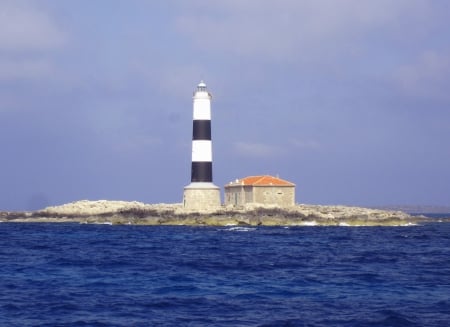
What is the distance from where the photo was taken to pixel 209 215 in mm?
56344

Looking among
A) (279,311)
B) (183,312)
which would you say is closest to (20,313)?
(183,312)

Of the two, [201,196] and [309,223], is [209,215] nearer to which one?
[201,196]

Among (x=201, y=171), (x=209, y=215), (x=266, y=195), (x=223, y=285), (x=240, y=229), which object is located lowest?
(x=223, y=285)

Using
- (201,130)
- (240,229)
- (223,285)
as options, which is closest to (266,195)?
(240,229)

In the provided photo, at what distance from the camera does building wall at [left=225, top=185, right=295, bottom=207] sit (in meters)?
60.7

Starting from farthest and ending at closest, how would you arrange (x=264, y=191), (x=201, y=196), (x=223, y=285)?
1. (x=264, y=191)
2. (x=201, y=196)
3. (x=223, y=285)

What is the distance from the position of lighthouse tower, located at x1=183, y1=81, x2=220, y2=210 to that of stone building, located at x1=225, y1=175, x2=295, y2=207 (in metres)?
5.45

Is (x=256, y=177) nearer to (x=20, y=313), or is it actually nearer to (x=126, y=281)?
(x=126, y=281)

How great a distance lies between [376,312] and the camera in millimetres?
17406

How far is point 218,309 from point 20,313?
398 cm

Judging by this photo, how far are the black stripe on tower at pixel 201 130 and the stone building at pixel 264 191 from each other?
796 centimetres

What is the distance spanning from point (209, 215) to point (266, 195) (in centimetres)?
627

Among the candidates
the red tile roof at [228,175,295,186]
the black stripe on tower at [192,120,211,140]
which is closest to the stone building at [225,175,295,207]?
the red tile roof at [228,175,295,186]

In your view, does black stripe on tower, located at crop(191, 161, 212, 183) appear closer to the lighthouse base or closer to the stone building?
the lighthouse base
